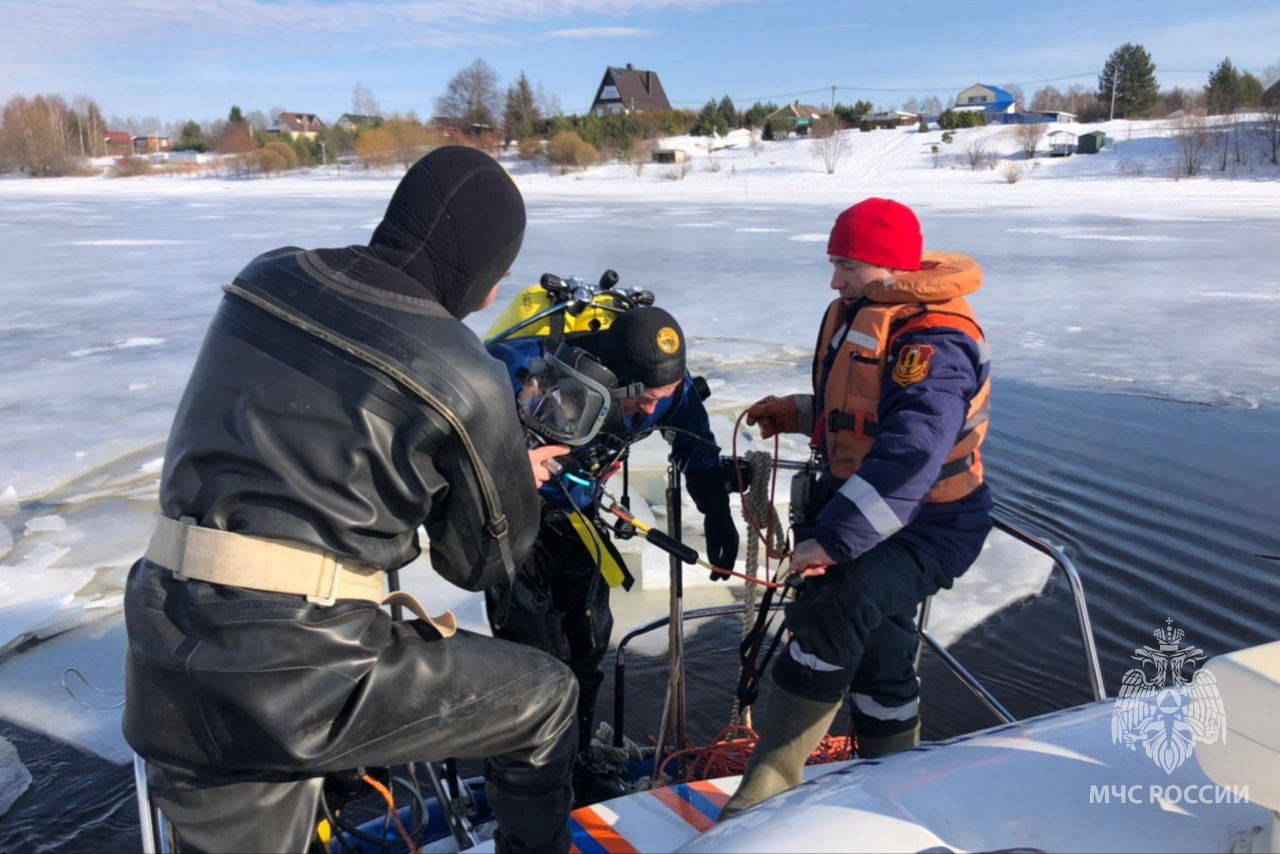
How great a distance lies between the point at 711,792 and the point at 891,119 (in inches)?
2457

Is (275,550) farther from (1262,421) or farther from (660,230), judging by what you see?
(660,230)

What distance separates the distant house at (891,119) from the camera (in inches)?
2190

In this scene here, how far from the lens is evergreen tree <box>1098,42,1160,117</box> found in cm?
4794

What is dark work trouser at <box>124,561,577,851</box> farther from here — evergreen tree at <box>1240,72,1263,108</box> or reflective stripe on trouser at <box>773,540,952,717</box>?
evergreen tree at <box>1240,72,1263,108</box>

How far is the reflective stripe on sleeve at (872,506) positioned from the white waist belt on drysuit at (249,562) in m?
1.09

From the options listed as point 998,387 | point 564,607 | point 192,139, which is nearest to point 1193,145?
point 998,387

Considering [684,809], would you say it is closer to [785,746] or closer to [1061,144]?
[785,746]

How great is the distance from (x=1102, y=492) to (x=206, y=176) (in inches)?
1856

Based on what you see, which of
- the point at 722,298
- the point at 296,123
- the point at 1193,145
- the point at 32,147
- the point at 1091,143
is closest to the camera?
the point at 722,298

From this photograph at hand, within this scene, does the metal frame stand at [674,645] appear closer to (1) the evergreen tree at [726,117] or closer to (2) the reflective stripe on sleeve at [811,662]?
(2) the reflective stripe on sleeve at [811,662]

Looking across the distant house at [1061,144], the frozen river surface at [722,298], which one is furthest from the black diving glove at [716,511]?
the distant house at [1061,144]

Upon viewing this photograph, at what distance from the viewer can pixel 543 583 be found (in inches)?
109

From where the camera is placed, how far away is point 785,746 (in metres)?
2.28

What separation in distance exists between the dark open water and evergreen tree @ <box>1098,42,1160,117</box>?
49.6 metres
